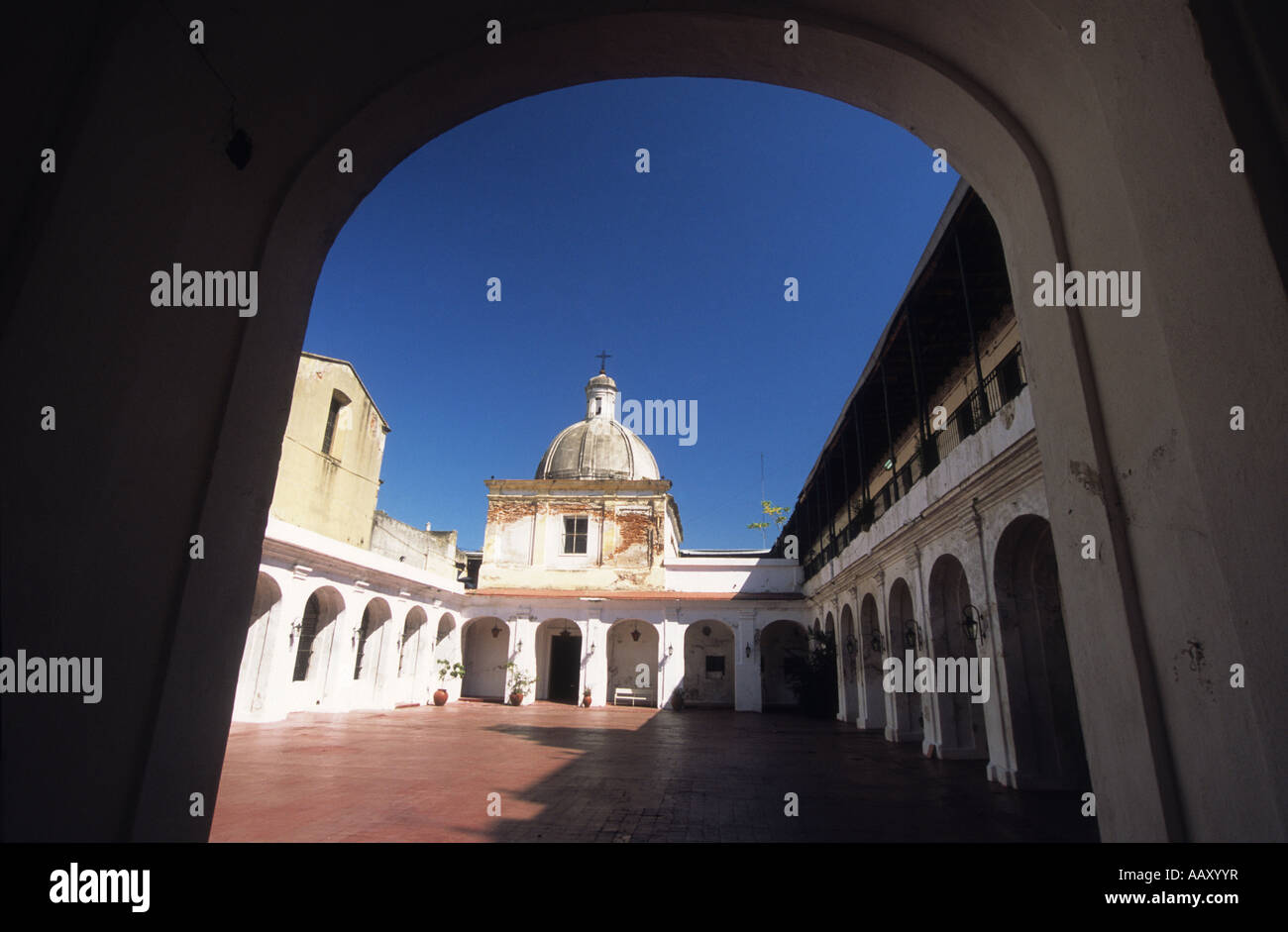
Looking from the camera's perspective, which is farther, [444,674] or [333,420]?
[444,674]

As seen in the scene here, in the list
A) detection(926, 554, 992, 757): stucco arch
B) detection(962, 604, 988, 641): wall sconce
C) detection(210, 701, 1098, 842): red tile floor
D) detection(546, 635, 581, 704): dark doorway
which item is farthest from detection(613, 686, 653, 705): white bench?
detection(962, 604, 988, 641): wall sconce

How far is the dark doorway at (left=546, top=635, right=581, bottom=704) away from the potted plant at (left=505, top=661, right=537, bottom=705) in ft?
7.78

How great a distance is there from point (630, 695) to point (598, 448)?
1210cm

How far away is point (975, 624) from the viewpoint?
31.9 feet

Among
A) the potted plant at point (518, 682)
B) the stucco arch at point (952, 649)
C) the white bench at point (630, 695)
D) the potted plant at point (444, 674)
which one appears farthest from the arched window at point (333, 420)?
the stucco arch at point (952, 649)

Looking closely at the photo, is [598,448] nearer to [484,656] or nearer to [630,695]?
[484,656]

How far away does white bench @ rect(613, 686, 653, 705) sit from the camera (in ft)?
80.9

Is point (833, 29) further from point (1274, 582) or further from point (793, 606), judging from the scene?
point (793, 606)

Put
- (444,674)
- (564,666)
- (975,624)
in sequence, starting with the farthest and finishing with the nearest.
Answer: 1. (564,666)
2. (444,674)
3. (975,624)

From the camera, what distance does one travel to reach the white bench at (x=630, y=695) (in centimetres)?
2467

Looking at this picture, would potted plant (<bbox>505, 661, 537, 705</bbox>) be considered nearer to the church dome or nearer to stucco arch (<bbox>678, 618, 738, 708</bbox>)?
stucco arch (<bbox>678, 618, 738, 708</bbox>)

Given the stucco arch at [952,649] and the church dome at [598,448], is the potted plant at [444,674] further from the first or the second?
the stucco arch at [952,649]

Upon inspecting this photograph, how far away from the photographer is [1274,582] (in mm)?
1421

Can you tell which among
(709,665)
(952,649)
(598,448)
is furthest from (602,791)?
(598,448)
